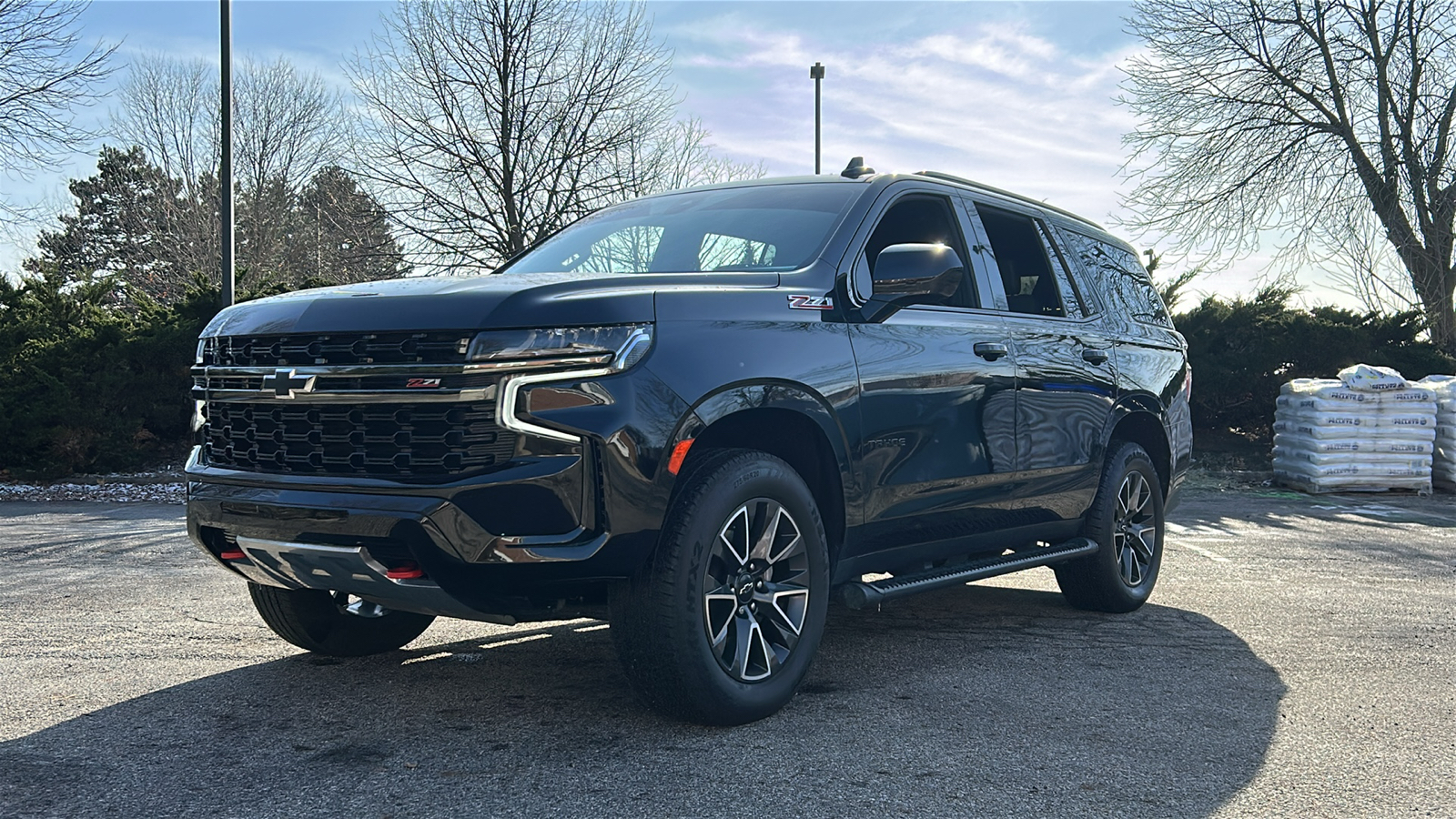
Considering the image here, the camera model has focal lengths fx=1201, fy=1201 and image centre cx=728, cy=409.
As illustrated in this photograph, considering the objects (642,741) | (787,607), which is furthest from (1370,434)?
(642,741)

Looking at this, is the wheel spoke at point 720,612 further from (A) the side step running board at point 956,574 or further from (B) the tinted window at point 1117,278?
(B) the tinted window at point 1117,278

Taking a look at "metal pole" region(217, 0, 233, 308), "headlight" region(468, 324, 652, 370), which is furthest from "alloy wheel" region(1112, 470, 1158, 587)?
"metal pole" region(217, 0, 233, 308)

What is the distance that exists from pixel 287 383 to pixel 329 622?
143 centimetres

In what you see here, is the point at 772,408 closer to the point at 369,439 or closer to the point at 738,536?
the point at 738,536

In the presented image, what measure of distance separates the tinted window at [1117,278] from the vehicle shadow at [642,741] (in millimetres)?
2029

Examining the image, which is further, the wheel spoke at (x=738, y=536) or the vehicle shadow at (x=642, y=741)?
the wheel spoke at (x=738, y=536)

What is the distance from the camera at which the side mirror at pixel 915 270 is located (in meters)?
4.38

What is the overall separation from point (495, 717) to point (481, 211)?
18112 mm

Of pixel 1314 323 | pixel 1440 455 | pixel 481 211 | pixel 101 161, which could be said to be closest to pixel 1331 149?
pixel 1314 323

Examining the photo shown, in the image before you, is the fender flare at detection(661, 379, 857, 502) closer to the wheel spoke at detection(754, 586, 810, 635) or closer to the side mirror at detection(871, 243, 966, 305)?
the wheel spoke at detection(754, 586, 810, 635)

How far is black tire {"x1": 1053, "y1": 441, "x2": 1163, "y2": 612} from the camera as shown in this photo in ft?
19.7

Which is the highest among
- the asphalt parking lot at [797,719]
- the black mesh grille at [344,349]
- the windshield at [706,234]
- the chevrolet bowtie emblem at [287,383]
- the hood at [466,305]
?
the windshield at [706,234]

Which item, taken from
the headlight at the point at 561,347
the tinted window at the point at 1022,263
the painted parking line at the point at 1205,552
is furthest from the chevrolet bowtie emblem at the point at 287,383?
the painted parking line at the point at 1205,552

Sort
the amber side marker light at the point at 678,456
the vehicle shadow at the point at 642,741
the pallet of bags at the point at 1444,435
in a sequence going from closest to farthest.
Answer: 1. the vehicle shadow at the point at 642,741
2. the amber side marker light at the point at 678,456
3. the pallet of bags at the point at 1444,435
